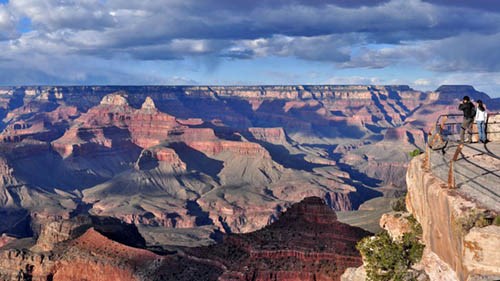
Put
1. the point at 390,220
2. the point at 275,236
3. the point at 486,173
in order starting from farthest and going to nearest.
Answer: the point at 275,236 < the point at 390,220 < the point at 486,173

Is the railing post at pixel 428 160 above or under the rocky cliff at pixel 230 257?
above

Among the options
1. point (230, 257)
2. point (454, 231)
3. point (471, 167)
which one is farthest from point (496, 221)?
point (230, 257)

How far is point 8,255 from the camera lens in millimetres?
66125

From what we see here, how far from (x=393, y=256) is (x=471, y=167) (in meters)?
5.23

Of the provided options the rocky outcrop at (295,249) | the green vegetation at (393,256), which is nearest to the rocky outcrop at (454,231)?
the green vegetation at (393,256)

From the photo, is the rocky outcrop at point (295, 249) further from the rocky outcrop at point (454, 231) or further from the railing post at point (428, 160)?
the rocky outcrop at point (454, 231)

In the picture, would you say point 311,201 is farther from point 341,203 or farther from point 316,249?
point 341,203

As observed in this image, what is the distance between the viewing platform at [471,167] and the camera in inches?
902

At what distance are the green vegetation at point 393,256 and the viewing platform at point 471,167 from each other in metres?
3.07

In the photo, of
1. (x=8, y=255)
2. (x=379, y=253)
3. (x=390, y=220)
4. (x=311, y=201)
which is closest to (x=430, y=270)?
(x=379, y=253)

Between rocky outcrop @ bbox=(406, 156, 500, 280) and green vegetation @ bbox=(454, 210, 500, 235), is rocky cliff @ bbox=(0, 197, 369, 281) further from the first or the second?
green vegetation @ bbox=(454, 210, 500, 235)

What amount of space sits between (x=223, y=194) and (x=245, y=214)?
961 inches

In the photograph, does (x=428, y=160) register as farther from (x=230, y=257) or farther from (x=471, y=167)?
(x=230, y=257)

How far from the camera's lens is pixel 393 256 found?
2622 centimetres
